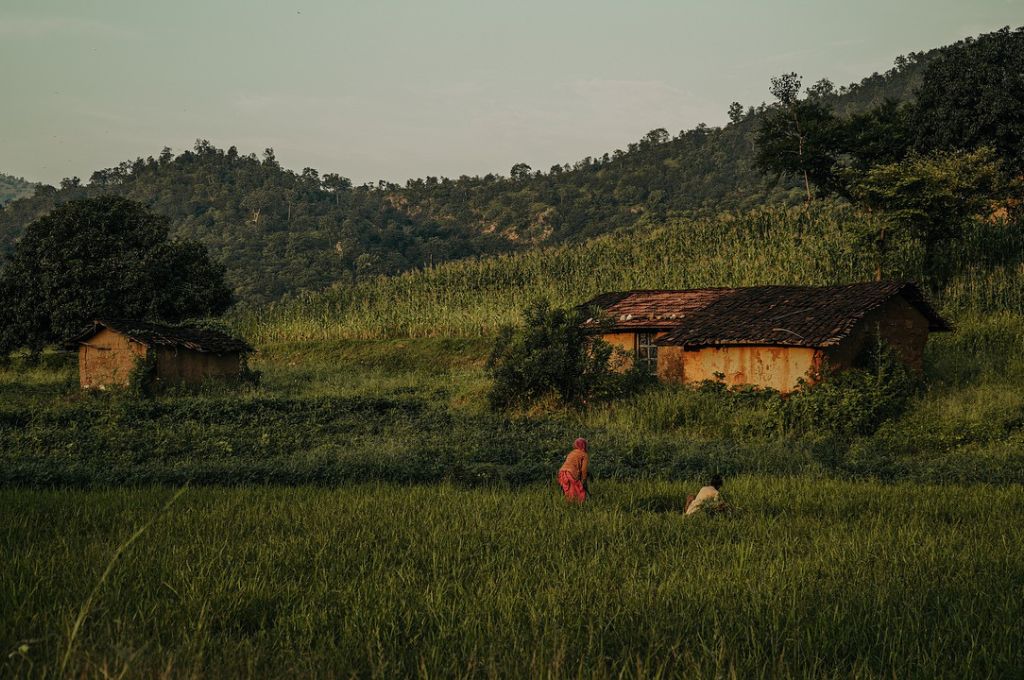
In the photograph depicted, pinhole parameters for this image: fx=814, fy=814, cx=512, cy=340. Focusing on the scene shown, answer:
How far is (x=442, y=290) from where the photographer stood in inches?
2092

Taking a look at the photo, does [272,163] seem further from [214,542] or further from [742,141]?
[214,542]

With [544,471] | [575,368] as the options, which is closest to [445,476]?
[544,471]

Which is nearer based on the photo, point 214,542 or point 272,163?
point 214,542

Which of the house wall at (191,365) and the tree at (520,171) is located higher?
the tree at (520,171)

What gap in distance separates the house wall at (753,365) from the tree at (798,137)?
2364cm

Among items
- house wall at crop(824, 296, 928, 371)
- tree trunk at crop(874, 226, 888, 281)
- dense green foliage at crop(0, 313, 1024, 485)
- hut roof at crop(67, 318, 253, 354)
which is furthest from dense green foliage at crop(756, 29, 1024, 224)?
hut roof at crop(67, 318, 253, 354)

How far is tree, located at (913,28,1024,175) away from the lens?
39594 mm

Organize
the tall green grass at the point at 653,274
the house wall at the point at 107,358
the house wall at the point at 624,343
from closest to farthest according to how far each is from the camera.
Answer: the house wall at the point at 624,343
the house wall at the point at 107,358
the tall green grass at the point at 653,274

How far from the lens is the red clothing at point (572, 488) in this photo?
37.5 feet

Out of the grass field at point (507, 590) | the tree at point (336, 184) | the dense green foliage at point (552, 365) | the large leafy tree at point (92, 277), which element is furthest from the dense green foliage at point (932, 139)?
the tree at point (336, 184)

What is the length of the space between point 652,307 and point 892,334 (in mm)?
9280

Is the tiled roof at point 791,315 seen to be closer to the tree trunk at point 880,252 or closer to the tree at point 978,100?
the tree trunk at point 880,252

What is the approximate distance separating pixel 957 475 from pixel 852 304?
9958 millimetres

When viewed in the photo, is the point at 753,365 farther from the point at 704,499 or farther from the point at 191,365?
the point at 191,365
